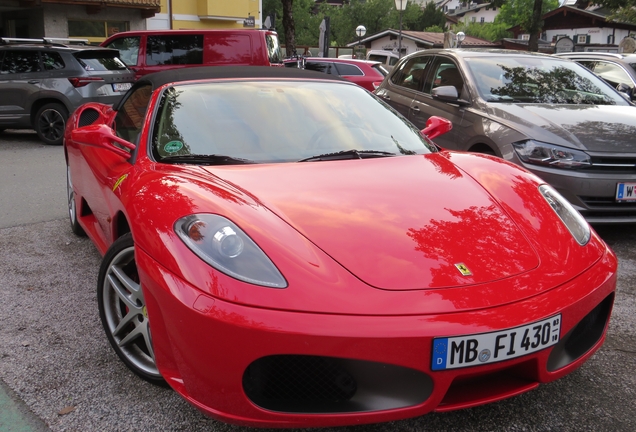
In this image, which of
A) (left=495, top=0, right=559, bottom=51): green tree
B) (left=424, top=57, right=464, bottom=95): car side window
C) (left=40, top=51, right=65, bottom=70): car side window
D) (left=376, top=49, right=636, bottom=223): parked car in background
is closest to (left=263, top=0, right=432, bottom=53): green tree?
(left=495, top=0, right=559, bottom=51): green tree

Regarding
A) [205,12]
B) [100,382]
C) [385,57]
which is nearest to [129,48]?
[100,382]

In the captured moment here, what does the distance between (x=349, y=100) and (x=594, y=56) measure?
23.8 feet

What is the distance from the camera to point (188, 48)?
12.7 meters

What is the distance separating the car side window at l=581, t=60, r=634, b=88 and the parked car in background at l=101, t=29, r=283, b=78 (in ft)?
19.7

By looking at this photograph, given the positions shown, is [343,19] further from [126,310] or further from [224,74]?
[126,310]

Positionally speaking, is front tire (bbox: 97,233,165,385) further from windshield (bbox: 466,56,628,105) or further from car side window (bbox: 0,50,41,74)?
car side window (bbox: 0,50,41,74)

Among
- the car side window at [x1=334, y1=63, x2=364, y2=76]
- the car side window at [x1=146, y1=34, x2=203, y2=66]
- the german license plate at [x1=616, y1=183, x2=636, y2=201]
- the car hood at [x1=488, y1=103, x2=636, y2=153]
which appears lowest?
the german license plate at [x1=616, y1=183, x2=636, y2=201]

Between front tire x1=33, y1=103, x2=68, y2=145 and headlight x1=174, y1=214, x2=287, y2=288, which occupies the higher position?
headlight x1=174, y1=214, x2=287, y2=288

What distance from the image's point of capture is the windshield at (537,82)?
213 inches

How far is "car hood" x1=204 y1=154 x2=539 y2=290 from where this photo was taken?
6.68 feet

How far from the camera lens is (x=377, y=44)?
58.6m

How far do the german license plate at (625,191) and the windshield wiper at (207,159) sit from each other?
289 cm

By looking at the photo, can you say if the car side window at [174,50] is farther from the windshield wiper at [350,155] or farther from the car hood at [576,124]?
the windshield wiper at [350,155]

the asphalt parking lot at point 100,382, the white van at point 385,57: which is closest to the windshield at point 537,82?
the asphalt parking lot at point 100,382
